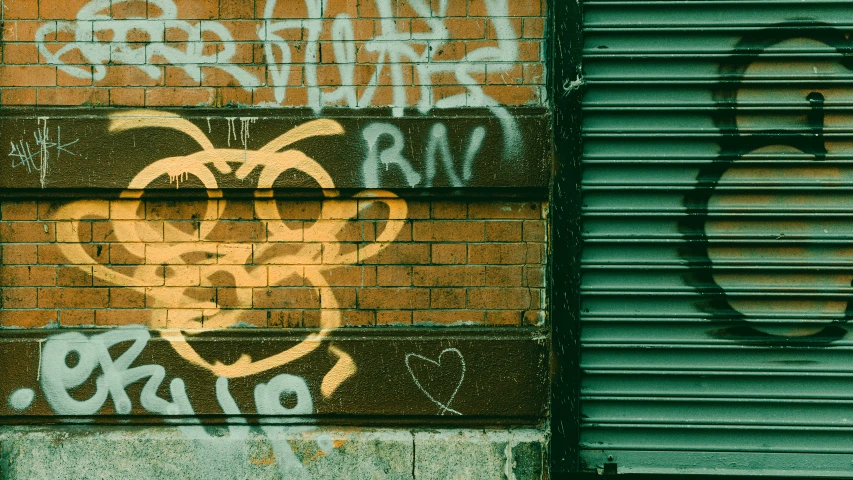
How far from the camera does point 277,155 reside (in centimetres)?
333

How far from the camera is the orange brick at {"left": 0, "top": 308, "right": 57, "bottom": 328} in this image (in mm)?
3389

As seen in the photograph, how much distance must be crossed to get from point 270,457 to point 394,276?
95 centimetres

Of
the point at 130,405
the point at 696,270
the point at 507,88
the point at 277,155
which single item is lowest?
the point at 130,405

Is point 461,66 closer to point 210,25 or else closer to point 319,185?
point 319,185

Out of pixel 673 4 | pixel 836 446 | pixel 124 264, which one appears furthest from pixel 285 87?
pixel 836 446

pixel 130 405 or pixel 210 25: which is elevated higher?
pixel 210 25

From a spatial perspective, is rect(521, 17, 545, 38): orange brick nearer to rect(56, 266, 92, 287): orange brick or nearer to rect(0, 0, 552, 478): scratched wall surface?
rect(0, 0, 552, 478): scratched wall surface

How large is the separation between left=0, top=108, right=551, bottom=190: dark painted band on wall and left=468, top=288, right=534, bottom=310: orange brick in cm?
46

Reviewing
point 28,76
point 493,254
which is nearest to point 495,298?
point 493,254

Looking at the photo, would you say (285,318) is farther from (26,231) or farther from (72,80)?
(72,80)

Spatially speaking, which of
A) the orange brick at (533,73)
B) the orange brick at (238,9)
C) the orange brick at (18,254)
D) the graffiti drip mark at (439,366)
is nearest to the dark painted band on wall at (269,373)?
the graffiti drip mark at (439,366)

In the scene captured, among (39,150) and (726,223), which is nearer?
(39,150)

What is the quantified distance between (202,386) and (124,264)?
64cm

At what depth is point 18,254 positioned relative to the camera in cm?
338
